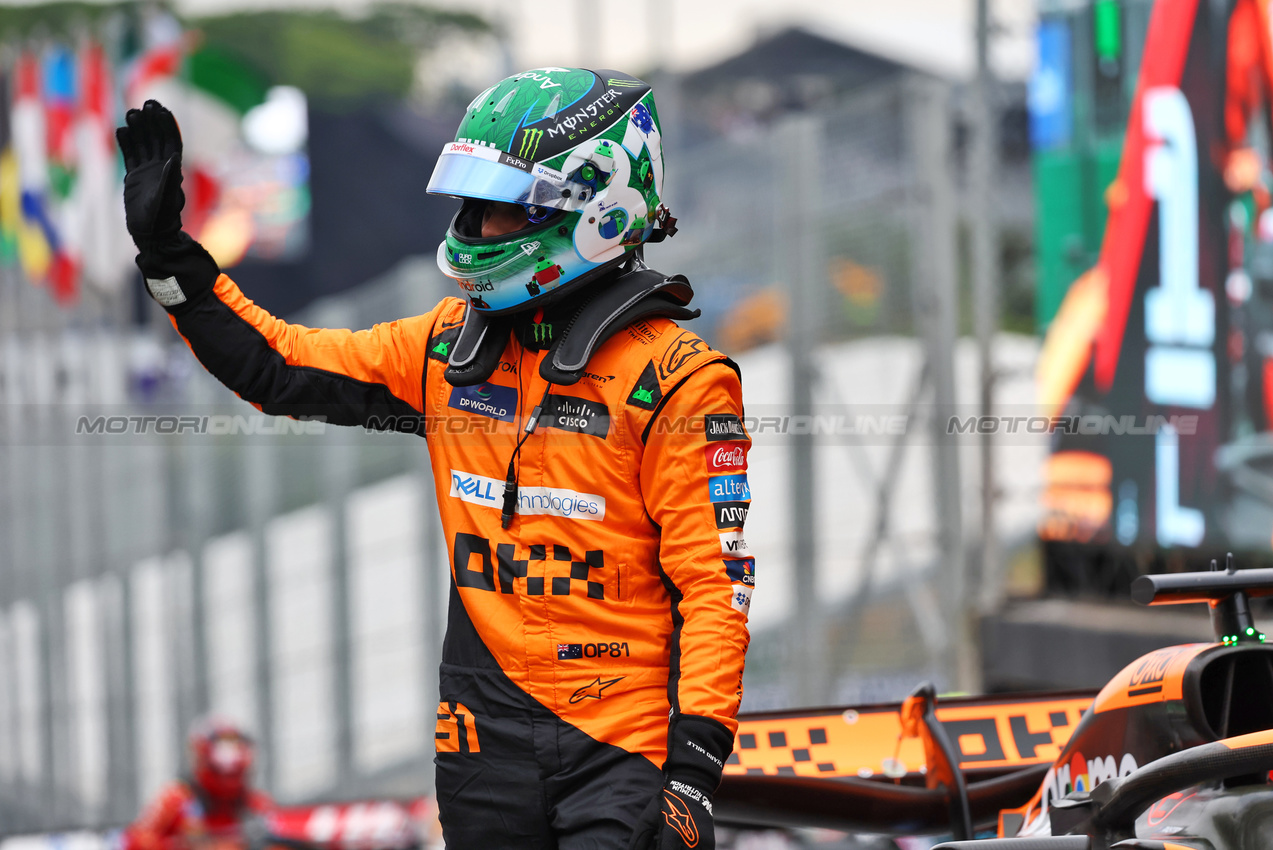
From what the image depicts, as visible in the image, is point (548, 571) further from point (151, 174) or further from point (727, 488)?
point (151, 174)

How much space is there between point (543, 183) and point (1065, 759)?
1.72 meters

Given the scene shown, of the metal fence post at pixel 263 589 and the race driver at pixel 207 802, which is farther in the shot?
the metal fence post at pixel 263 589

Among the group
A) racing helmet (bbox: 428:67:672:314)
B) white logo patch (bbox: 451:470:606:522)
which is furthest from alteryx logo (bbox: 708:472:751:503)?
racing helmet (bbox: 428:67:672:314)

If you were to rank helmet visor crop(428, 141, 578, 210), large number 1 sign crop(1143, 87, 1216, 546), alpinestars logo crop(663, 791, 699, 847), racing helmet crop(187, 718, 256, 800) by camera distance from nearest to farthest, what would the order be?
alpinestars logo crop(663, 791, 699, 847) → helmet visor crop(428, 141, 578, 210) → large number 1 sign crop(1143, 87, 1216, 546) → racing helmet crop(187, 718, 256, 800)

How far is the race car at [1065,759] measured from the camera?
2.55 metres

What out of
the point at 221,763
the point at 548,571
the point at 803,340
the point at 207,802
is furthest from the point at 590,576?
the point at 207,802

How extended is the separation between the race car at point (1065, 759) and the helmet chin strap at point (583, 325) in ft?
3.56

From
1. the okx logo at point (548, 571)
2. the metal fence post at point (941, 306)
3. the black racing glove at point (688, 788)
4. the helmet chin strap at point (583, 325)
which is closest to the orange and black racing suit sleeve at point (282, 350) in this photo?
the helmet chin strap at point (583, 325)

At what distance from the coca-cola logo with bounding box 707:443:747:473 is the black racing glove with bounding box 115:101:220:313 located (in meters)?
0.97

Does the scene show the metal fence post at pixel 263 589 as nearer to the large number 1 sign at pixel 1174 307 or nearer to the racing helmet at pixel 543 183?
the large number 1 sign at pixel 1174 307

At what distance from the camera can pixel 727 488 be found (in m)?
2.44

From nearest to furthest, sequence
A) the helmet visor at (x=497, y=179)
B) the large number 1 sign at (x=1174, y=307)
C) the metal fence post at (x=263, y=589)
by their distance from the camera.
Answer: the helmet visor at (x=497, y=179)
the large number 1 sign at (x=1174, y=307)
the metal fence post at (x=263, y=589)

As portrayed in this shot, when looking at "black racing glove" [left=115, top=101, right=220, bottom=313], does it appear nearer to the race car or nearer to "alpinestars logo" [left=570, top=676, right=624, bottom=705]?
"alpinestars logo" [left=570, top=676, right=624, bottom=705]

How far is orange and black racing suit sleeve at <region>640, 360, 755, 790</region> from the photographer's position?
2338 millimetres
